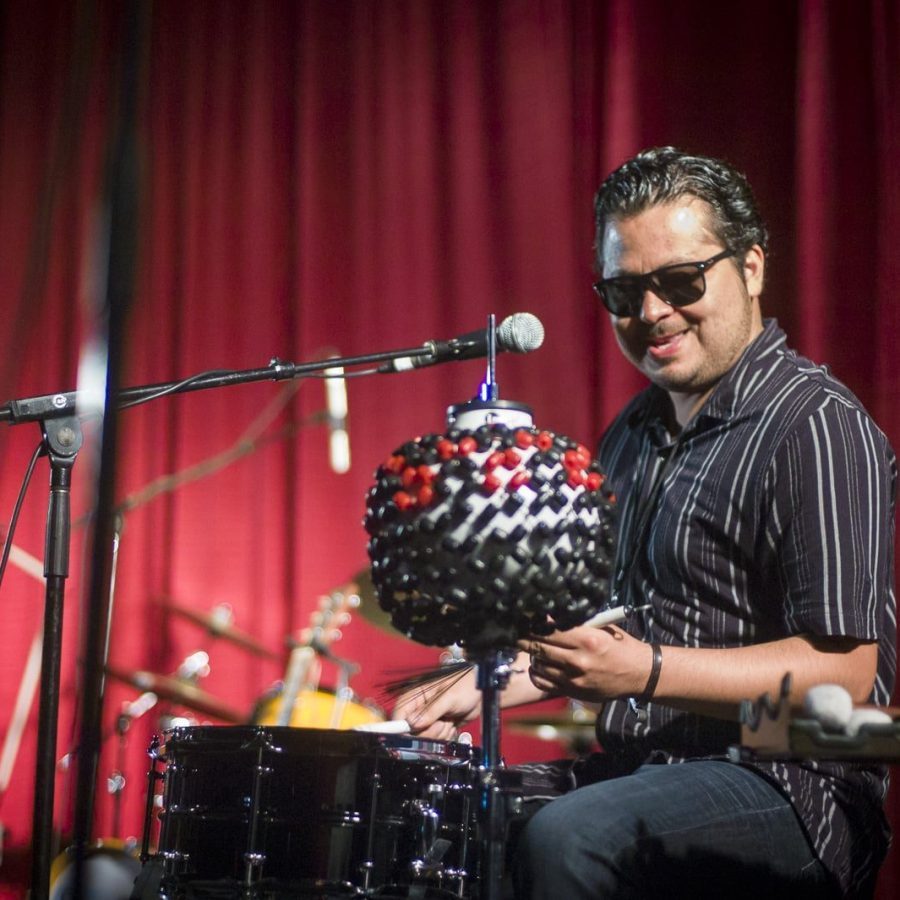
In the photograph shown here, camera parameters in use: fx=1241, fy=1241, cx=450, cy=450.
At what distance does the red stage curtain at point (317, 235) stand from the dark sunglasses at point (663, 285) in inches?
52.4

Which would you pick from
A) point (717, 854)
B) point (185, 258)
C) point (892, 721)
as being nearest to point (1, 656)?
point (185, 258)

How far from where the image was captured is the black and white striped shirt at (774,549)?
1.58 meters

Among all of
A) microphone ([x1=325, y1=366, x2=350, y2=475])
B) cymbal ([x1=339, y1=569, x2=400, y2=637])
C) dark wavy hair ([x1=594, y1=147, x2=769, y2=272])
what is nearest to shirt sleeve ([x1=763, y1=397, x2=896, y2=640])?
dark wavy hair ([x1=594, y1=147, x2=769, y2=272])

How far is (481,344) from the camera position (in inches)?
67.9

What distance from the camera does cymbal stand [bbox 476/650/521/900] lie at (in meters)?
1.16

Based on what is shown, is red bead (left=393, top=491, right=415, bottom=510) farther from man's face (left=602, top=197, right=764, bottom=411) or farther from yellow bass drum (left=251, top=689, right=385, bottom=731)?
yellow bass drum (left=251, top=689, right=385, bottom=731)

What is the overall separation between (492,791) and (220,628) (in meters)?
2.45

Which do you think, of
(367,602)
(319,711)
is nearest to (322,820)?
(367,602)

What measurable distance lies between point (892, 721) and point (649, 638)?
0.76 m

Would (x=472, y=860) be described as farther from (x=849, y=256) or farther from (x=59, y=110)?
(x=59, y=110)

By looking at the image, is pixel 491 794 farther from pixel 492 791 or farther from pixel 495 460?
pixel 495 460

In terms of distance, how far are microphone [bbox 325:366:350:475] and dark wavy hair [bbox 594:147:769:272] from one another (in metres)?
1.73

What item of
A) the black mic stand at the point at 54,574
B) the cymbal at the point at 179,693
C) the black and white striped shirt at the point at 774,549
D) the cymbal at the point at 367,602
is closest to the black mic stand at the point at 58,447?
the black mic stand at the point at 54,574

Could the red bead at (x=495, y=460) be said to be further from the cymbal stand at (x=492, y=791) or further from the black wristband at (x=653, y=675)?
the black wristband at (x=653, y=675)
